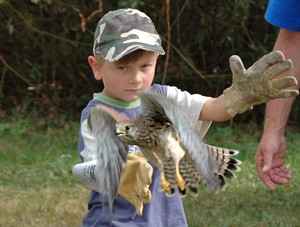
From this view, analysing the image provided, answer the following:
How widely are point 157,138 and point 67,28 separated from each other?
597 cm

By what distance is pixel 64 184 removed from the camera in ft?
20.8

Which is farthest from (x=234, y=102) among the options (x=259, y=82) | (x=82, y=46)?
(x=82, y=46)

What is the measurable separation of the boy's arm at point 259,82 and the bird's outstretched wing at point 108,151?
1.54ft

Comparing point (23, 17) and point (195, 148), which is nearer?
point (195, 148)

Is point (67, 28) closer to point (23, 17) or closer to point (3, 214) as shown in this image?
point (23, 17)

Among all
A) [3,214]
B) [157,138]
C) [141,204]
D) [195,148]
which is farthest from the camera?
[3,214]

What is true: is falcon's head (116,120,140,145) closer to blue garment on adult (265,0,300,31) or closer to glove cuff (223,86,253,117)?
glove cuff (223,86,253,117)

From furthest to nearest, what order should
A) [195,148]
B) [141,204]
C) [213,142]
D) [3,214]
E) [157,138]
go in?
[213,142] < [3,214] < [141,204] < [157,138] < [195,148]

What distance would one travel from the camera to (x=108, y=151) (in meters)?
3.07

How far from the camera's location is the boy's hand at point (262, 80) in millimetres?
3016

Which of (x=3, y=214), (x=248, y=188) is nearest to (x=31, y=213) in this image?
(x=3, y=214)

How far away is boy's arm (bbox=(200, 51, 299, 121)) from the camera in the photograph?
3020 millimetres

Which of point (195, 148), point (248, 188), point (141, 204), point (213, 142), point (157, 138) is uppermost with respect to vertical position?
point (195, 148)

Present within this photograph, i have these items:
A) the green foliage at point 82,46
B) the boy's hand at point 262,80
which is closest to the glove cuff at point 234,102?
the boy's hand at point 262,80
